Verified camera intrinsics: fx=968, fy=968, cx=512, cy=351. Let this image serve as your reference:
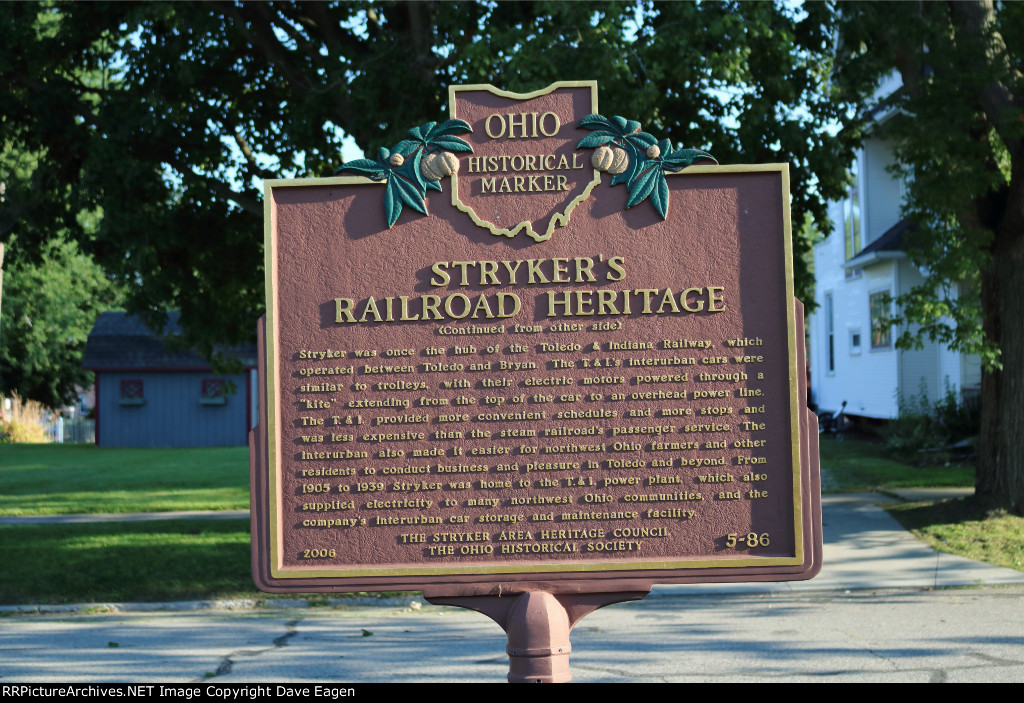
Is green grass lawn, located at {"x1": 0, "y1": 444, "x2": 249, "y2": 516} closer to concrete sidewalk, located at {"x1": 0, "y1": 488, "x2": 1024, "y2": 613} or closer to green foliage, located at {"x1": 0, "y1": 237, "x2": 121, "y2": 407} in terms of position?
concrete sidewalk, located at {"x1": 0, "y1": 488, "x2": 1024, "y2": 613}

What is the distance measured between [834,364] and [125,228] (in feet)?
72.3

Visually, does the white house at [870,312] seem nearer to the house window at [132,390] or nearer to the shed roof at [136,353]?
the shed roof at [136,353]

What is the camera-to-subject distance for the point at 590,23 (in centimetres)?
861

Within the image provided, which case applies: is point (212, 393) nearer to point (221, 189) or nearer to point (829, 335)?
point (829, 335)

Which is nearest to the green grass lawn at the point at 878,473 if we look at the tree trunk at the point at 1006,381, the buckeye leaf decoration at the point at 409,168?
the tree trunk at the point at 1006,381

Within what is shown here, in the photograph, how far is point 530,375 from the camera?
3.86 m

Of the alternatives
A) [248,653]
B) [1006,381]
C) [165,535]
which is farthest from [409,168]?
[1006,381]

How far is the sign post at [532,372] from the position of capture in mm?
3773

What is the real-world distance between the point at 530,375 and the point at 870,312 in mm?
21643

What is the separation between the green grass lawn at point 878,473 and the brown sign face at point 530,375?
11735mm

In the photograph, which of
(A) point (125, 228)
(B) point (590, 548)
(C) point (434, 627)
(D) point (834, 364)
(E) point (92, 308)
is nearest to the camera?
(B) point (590, 548)

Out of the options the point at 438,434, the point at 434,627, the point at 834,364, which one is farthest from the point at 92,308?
the point at 438,434

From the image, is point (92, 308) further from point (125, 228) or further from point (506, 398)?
point (506, 398)

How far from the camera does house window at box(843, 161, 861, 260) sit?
24.3 metres
